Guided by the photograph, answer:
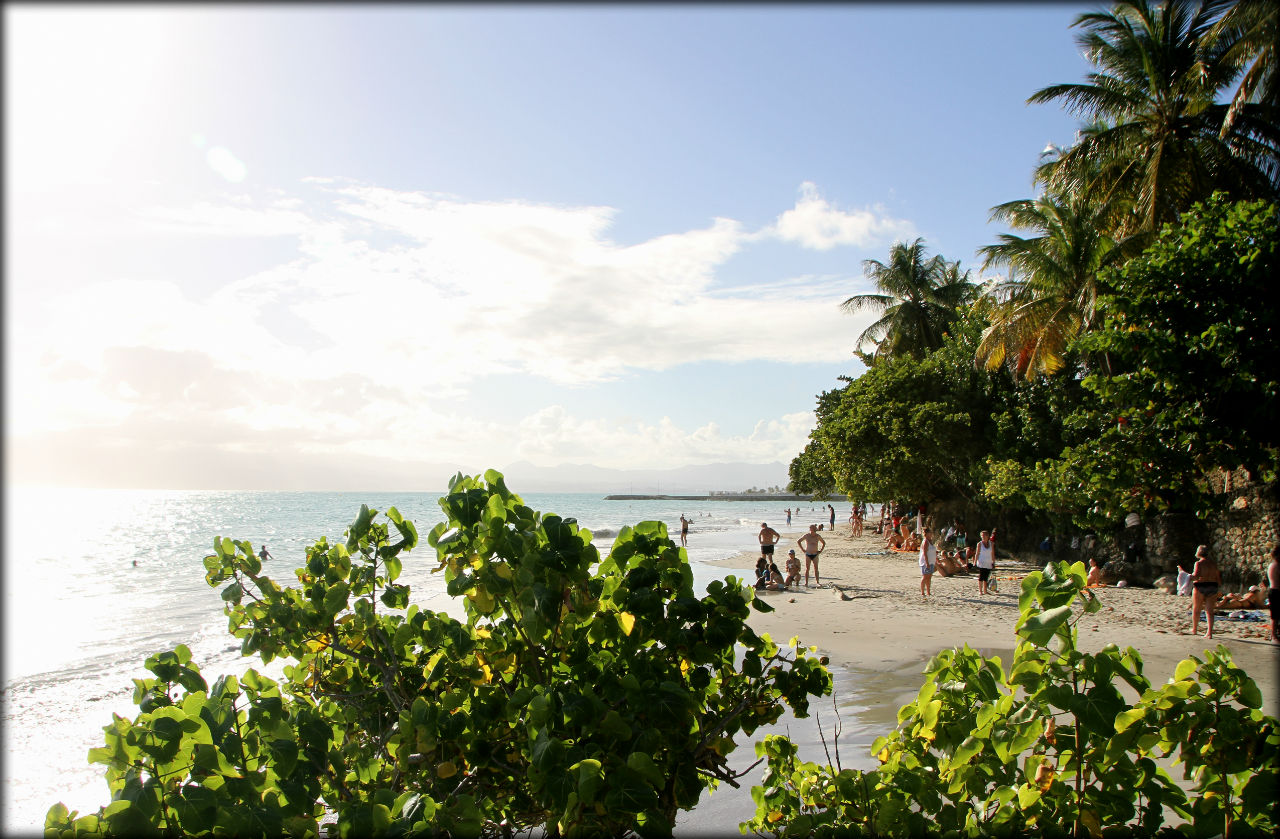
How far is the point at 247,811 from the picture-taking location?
79.1 inches

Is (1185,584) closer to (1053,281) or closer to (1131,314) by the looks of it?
(1131,314)

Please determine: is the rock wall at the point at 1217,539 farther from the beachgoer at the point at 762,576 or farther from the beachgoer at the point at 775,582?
the beachgoer at the point at 762,576

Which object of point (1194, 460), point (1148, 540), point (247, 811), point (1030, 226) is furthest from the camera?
point (1030, 226)

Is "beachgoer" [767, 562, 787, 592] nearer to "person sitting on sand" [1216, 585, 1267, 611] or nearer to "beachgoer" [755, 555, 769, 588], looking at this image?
"beachgoer" [755, 555, 769, 588]

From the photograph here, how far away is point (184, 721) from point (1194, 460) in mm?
15262

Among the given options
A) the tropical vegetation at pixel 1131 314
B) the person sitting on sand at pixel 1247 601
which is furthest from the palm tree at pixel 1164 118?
the person sitting on sand at pixel 1247 601

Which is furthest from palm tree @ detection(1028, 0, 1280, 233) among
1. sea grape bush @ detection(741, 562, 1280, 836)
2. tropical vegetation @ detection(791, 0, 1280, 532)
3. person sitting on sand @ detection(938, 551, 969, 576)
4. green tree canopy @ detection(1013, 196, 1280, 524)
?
sea grape bush @ detection(741, 562, 1280, 836)

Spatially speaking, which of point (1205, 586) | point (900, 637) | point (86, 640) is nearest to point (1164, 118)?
point (1205, 586)

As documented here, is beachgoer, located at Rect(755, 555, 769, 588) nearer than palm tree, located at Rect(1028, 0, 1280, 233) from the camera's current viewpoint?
No

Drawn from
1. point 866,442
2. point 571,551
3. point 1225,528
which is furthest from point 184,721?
point 866,442

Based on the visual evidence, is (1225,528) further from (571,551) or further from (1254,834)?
(571,551)

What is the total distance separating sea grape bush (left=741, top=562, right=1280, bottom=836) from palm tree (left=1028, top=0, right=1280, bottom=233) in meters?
17.4

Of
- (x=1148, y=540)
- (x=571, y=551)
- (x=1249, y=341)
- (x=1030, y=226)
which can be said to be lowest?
(x=1148, y=540)

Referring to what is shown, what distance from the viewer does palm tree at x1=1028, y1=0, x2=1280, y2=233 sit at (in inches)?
599
